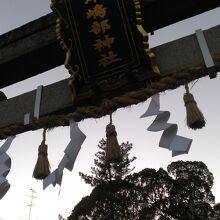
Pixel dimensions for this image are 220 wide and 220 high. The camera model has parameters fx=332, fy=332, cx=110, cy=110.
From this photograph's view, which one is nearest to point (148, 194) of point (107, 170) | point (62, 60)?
point (107, 170)

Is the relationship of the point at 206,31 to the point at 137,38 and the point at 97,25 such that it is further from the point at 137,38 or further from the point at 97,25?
the point at 97,25

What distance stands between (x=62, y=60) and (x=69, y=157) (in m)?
1.12

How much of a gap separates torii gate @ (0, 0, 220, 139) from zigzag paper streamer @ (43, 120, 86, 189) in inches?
5.4

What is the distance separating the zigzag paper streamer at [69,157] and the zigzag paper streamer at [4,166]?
0.46 m

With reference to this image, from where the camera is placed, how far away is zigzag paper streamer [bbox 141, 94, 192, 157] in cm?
202

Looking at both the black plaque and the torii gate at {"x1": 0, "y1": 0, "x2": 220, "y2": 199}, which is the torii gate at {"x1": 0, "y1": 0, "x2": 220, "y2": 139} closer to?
the torii gate at {"x1": 0, "y1": 0, "x2": 220, "y2": 199}

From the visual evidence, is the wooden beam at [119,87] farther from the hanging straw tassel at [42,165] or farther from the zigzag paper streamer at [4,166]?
the hanging straw tassel at [42,165]

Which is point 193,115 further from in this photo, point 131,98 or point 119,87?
point 119,87

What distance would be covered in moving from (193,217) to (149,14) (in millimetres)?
22690

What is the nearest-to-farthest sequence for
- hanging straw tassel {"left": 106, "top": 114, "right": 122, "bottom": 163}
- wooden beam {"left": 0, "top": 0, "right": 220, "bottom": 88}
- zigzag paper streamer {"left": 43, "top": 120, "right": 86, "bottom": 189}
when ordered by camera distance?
hanging straw tassel {"left": 106, "top": 114, "right": 122, "bottom": 163}
zigzag paper streamer {"left": 43, "top": 120, "right": 86, "bottom": 189}
wooden beam {"left": 0, "top": 0, "right": 220, "bottom": 88}

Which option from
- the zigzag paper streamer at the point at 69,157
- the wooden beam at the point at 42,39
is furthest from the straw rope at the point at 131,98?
the wooden beam at the point at 42,39

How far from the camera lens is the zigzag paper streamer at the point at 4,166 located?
2.65 m

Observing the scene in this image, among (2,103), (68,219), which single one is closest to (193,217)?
(68,219)

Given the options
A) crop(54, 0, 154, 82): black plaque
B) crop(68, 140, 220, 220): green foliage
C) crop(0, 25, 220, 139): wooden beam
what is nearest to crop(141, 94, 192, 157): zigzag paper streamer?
crop(0, 25, 220, 139): wooden beam
